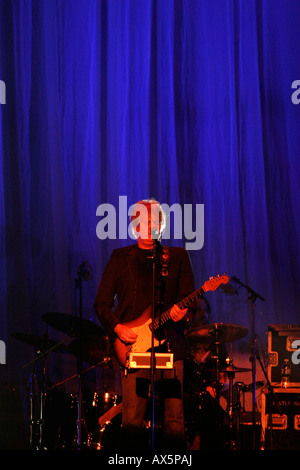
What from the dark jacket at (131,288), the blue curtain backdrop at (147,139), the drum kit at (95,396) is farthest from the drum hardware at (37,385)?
the dark jacket at (131,288)

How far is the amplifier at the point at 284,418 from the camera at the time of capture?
5.18 meters

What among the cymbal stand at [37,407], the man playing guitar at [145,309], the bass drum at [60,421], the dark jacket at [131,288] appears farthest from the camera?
the bass drum at [60,421]

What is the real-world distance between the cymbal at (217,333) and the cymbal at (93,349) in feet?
2.31

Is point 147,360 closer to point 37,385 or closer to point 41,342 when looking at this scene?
point 41,342

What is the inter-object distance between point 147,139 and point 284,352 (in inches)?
87.0

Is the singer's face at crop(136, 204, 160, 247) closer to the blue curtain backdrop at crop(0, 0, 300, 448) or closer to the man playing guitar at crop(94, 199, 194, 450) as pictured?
the man playing guitar at crop(94, 199, 194, 450)

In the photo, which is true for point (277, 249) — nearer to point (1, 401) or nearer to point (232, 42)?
point (232, 42)

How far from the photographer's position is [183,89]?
230 inches

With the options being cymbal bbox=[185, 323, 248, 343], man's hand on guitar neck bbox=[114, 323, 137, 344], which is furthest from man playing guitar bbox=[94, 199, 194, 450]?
A: cymbal bbox=[185, 323, 248, 343]

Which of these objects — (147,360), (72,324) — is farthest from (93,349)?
(147,360)

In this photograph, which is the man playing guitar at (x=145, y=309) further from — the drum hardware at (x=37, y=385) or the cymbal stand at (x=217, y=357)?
the cymbal stand at (x=217, y=357)

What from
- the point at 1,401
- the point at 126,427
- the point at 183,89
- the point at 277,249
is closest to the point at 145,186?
the point at 183,89

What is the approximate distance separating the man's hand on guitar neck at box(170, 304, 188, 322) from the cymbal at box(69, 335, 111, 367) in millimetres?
1170

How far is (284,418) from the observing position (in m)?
5.22
